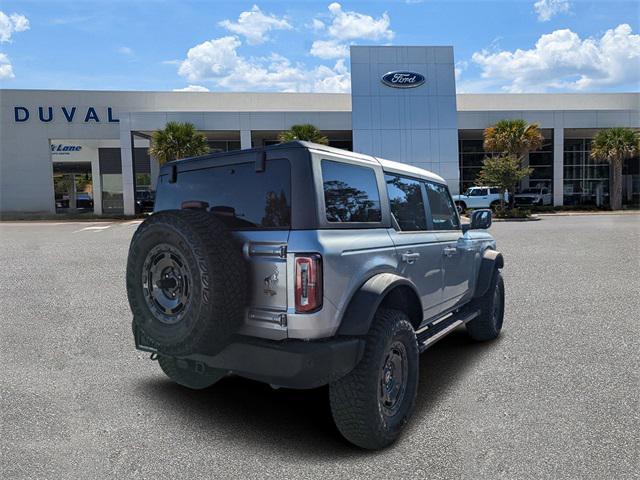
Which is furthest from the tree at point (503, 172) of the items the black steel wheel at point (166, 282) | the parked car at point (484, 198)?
the black steel wheel at point (166, 282)

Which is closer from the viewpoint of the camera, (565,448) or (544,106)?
(565,448)

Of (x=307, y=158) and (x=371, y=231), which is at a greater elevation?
(x=307, y=158)

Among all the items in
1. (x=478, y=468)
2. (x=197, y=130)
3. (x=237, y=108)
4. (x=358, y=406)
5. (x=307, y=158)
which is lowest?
(x=478, y=468)

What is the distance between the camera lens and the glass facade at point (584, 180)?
40438 millimetres

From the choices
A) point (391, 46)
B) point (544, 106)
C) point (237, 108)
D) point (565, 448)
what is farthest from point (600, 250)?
point (544, 106)

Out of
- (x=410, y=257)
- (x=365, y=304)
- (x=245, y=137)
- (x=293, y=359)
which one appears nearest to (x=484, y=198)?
(x=245, y=137)

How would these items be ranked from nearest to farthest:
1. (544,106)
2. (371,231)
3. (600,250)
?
(371,231) → (600,250) → (544,106)

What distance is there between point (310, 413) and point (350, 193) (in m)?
1.71

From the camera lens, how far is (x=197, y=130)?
32.0 meters

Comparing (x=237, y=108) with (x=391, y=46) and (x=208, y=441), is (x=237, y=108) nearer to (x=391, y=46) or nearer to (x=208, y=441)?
(x=391, y=46)

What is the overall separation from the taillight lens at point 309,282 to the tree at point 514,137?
31656 millimetres

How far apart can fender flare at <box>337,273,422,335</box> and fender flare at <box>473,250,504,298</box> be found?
7.88 feet

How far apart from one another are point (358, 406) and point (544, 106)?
149ft

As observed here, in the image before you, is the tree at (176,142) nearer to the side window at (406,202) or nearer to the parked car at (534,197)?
the parked car at (534,197)
